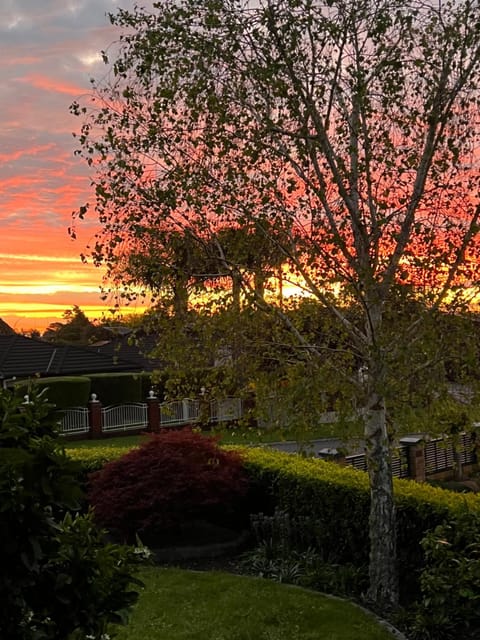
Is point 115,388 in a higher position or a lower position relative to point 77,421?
higher

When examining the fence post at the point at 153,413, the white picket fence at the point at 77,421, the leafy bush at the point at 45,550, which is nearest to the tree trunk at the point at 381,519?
the leafy bush at the point at 45,550

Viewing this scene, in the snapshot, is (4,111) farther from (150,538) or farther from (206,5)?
(150,538)

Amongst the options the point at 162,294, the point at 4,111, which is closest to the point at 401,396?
the point at 162,294

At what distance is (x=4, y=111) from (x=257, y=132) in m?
4.33

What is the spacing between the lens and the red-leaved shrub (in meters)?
9.40

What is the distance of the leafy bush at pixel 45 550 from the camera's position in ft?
9.14

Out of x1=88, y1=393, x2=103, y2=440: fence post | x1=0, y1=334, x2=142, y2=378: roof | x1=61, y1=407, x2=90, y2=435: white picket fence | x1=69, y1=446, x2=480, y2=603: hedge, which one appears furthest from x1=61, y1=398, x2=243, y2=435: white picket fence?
x1=69, y1=446, x2=480, y2=603: hedge

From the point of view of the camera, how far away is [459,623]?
252 inches

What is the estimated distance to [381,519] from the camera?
744 centimetres

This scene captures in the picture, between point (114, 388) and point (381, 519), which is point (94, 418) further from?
point (381, 519)

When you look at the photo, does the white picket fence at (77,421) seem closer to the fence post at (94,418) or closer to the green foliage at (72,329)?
the fence post at (94,418)

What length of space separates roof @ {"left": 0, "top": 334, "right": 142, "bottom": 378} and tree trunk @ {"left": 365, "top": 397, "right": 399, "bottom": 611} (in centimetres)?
2134

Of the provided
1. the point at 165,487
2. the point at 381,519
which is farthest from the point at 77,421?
the point at 381,519

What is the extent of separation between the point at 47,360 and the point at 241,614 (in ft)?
75.7
